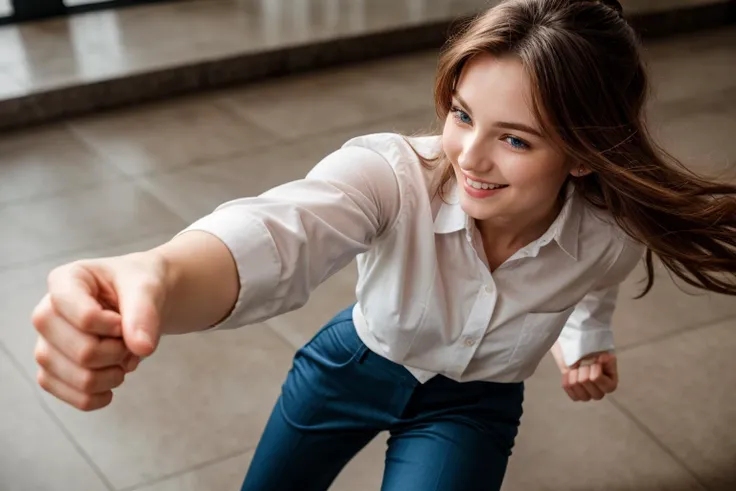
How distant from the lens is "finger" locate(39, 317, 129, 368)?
866 millimetres

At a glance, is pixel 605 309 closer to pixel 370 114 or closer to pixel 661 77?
pixel 370 114

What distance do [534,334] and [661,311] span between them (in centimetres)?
113

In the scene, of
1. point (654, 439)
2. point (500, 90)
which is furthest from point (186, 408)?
point (500, 90)

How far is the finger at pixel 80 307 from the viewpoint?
2.81 feet

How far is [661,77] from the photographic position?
3.93m

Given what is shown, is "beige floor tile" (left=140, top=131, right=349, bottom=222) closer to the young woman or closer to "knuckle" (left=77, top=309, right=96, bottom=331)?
the young woman

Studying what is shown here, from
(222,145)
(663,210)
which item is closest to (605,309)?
(663,210)

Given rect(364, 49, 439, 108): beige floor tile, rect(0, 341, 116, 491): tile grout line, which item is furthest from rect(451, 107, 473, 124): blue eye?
rect(364, 49, 439, 108): beige floor tile

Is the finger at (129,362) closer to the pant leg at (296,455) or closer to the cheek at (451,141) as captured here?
the cheek at (451,141)

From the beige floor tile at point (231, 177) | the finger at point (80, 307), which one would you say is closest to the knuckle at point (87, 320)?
the finger at point (80, 307)

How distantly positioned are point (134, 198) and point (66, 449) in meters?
1.07

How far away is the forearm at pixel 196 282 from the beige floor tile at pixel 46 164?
2.00m

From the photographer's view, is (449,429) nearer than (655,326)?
Yes

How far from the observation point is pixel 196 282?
3.37 feet
